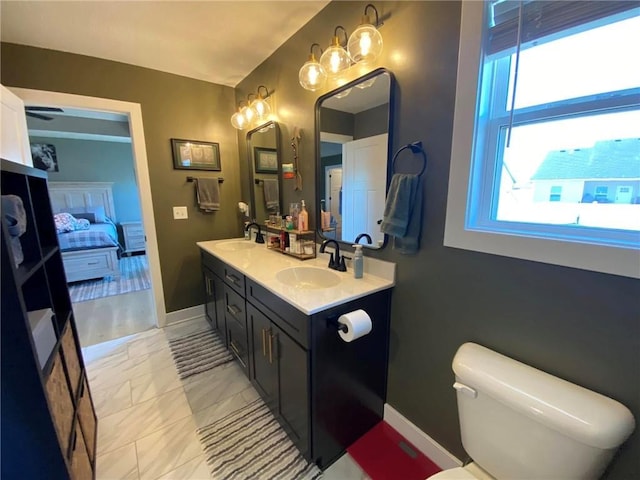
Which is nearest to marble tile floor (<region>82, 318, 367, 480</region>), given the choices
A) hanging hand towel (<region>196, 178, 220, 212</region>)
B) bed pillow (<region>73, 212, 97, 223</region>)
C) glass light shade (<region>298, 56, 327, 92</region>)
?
hanging hand towel (<region>196, 178, 220, 212</region>)

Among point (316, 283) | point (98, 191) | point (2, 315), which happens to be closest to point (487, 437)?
point (316, 283)

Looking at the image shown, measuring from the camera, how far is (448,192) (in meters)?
1.13

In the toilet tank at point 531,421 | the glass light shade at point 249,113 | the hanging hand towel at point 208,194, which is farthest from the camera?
the hanging hand towel at point 208,194

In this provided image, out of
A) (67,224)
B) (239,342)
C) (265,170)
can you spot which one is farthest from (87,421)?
(67,224)

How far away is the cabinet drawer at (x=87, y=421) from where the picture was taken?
49.3 inches

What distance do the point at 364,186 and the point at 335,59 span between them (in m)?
0.69

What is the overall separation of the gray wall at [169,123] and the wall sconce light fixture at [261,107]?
2.26 ft

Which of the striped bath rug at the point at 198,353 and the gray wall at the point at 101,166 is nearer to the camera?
the striped bath rug at the point at 198,353

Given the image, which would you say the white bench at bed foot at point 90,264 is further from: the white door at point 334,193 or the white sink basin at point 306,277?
the white door at point 334,193

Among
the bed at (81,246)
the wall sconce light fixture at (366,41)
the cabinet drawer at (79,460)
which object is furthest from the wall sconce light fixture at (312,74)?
the bed at (81,246)

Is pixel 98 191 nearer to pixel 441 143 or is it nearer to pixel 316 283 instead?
pixel 316 283

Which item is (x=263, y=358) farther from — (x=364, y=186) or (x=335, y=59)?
(x=335, y=59)

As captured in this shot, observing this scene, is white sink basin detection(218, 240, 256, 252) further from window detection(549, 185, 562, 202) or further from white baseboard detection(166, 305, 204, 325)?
window detection(549, 185, 562, 202)

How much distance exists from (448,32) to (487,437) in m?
1.53
